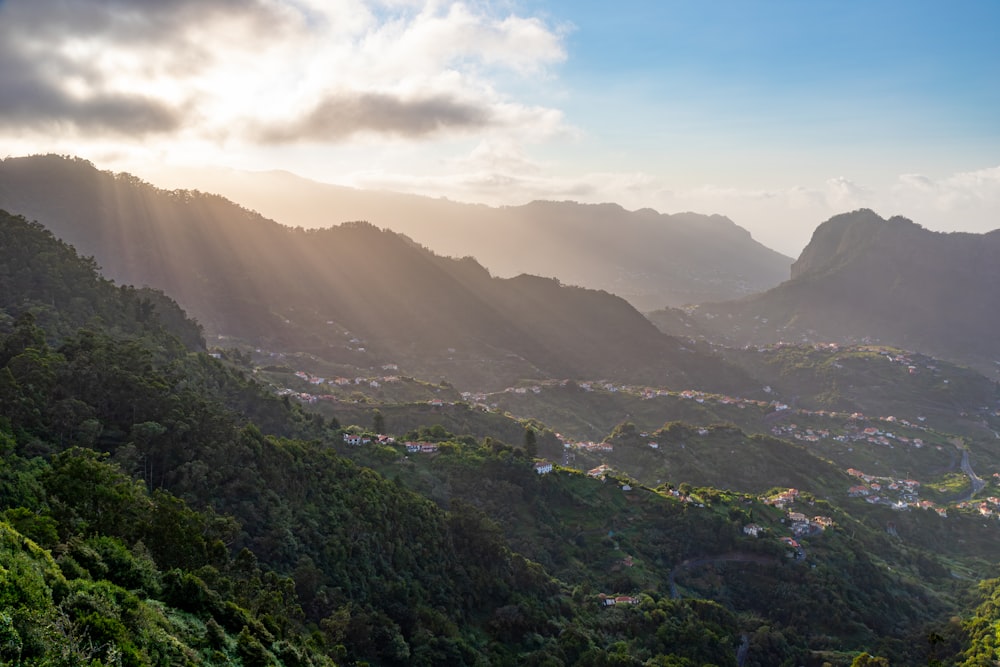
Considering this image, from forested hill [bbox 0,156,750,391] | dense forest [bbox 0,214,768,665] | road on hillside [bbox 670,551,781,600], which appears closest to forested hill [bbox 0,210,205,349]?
dense forest [bbox 0,214,768,665]

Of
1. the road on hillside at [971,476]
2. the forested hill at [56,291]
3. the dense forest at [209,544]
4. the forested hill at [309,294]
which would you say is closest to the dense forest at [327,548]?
the dense forest at [209,544]

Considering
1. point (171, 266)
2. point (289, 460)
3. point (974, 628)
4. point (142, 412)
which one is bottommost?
point (974, 628)

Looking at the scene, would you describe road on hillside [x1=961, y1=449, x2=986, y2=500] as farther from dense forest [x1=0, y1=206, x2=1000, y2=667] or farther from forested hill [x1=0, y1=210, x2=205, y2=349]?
forested hill [x1=0, y1=210, x2=205, y2=349]

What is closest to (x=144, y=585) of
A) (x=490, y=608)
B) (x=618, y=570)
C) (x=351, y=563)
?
(x=351, y=563)

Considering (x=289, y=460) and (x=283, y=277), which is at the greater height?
(x=283, y=277)

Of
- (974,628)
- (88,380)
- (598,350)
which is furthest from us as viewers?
(598,350)

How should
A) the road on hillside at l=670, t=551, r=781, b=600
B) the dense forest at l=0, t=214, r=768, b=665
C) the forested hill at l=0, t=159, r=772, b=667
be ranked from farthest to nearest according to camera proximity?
the road on hillside at l=670, t=551, r=781, b=600 → the dense forest at l=0, t=214, r=768, b=665 → the forested hill at l=0, t=159, r=772, b=667

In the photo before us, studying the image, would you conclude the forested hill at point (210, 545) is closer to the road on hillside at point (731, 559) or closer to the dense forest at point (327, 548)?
the dense forest at point (327, 548)

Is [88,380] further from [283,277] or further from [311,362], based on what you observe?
[283,277]

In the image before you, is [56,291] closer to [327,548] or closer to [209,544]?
[327,548]
